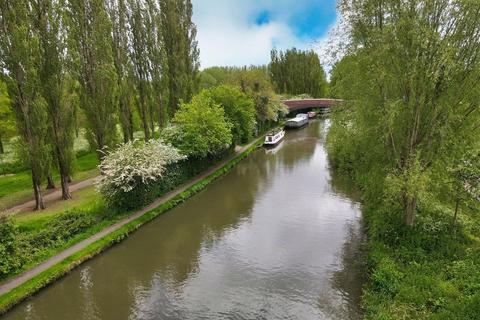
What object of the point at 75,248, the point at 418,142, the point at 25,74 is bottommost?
the point at 75,248

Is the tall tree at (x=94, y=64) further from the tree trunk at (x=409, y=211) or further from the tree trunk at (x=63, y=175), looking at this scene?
the tree trunk at (x=409, y=211)

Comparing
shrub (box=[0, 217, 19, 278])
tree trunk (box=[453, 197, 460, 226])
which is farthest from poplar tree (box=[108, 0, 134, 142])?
tree trunk (box=[453, 197, 460, 226])

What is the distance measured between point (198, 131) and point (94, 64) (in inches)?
312

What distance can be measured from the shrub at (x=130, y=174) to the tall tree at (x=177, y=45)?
12.9m

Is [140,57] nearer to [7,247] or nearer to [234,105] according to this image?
[234,105]

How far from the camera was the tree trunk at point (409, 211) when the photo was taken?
12.9m

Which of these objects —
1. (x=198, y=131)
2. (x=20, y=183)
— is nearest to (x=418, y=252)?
(x=198, y=131)

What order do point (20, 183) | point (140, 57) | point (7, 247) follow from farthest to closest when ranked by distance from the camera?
point (140, 57), point (20, 183), point (7, 247)

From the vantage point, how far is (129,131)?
91.3 feet

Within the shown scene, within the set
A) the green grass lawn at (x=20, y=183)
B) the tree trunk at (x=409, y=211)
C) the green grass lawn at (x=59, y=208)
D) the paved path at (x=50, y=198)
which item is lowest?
the tree trunk at (x=409, y=211)

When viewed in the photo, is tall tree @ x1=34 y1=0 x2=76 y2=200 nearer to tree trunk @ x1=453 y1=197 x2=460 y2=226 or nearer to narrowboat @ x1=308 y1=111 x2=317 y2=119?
tree trunk @ x1=453 y1=197 x2=460 y2=226

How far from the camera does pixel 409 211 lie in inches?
514

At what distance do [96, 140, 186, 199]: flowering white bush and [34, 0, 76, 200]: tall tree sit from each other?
3051 millimetres

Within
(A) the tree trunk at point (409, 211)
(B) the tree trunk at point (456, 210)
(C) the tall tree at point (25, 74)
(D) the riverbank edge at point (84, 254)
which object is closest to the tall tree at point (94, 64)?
(C) the tall tree at point (25, 74)
